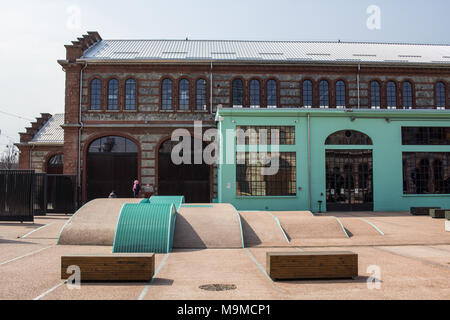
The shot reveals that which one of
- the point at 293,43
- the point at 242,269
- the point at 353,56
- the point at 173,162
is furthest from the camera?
the point at 293,43

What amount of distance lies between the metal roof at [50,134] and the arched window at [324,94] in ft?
75.7

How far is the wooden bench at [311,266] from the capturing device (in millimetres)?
8820

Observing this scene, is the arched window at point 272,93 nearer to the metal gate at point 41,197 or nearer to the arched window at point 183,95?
the arched window at point 183,95

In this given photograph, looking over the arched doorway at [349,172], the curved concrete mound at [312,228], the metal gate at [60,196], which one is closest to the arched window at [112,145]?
the metal gate at [60,196]

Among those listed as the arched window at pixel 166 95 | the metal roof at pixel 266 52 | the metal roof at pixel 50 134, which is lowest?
A: the metal roof at pixel 50 134

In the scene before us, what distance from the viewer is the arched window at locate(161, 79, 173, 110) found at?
94.2 ft

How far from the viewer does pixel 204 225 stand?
49.5 ft

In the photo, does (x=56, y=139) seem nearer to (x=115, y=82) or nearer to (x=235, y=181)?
(x=115, y=82)

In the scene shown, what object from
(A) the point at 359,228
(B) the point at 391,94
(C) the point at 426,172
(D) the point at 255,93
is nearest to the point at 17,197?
(A) the point at 359,228

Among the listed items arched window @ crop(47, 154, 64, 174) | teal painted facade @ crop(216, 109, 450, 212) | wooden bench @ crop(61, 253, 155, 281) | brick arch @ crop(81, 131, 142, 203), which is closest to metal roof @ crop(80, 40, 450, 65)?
brick arch @ crop(81, 131, 142, 203)

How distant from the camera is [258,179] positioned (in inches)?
941

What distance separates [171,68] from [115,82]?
165 inches

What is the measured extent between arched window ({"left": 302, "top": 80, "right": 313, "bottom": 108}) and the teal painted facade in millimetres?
4878
